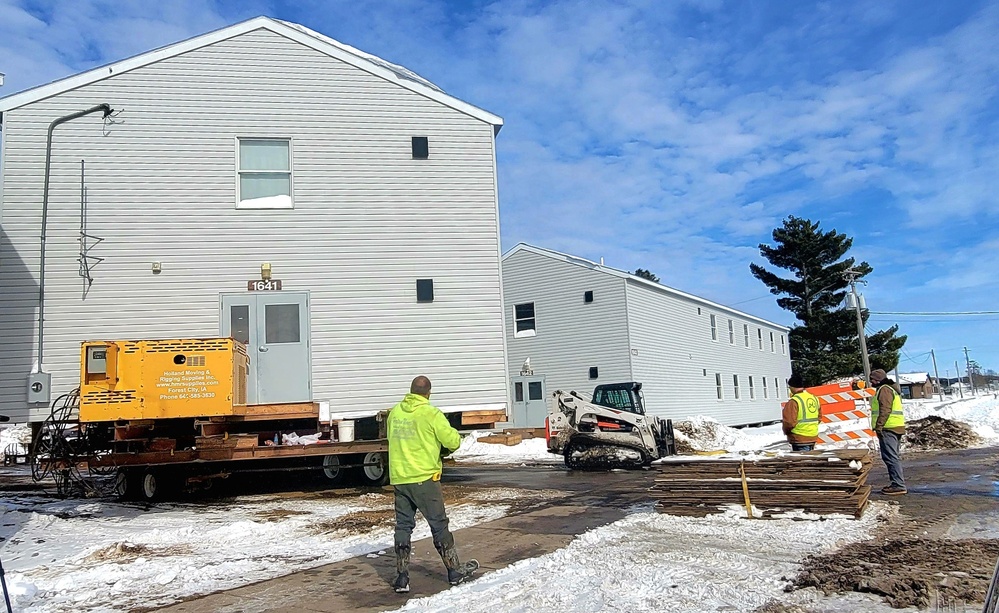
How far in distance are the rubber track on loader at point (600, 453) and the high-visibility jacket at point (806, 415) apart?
664 cm

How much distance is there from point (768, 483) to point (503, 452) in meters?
15.1

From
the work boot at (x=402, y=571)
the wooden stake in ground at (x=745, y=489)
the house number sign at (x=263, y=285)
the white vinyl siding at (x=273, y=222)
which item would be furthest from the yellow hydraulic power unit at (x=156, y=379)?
the wooden stake in ground at (x=745, y=489)

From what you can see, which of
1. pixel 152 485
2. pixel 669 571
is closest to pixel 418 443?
pixel 669 571

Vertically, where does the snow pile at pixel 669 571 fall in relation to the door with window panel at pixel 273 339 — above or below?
below

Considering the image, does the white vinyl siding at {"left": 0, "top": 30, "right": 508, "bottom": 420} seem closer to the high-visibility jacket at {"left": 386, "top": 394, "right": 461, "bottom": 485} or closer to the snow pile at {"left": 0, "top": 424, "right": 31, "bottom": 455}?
the high-visibility jacket at {"left": 386, "top": 394, "right": 461, "bottom": 485}

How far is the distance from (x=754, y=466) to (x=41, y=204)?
1282 centimetres

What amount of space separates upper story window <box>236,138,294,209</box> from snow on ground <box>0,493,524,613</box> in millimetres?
5656

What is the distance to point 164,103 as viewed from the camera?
47.2 ft

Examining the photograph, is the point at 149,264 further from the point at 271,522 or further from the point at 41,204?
the point at 271,522

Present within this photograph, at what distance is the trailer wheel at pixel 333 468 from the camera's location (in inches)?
526

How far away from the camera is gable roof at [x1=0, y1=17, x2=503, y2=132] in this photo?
13891 millimetres

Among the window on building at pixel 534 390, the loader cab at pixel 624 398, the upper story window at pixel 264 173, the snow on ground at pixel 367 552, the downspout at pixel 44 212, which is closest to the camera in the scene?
the snow on ground at pixel 367 552

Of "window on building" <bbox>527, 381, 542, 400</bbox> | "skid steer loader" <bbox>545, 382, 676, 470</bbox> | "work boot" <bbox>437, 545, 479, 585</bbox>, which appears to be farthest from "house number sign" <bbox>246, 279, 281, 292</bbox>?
"window on building" <bbox>527, 381, 542, 400</bbox>

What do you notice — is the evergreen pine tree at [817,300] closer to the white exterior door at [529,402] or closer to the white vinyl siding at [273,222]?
the white exterior door at [529,402]
